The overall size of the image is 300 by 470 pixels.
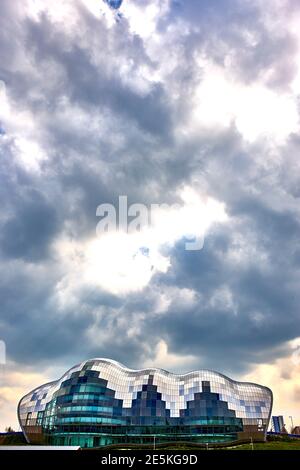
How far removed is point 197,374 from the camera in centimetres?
10869

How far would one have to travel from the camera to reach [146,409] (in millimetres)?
98625

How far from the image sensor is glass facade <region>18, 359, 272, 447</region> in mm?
96000

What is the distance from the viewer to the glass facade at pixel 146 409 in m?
96.0
